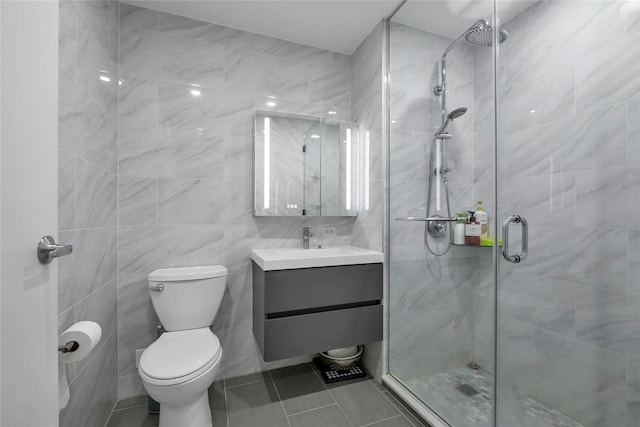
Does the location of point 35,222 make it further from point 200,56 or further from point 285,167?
point 200,56

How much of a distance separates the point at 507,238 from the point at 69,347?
5.74ft

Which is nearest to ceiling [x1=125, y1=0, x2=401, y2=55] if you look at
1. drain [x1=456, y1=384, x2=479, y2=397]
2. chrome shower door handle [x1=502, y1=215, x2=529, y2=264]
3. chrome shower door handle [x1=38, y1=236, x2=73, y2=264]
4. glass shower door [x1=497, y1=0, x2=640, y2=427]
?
glass shower door [x1=497, y1=0, x2=640, y2=427]

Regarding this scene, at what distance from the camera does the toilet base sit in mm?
1361

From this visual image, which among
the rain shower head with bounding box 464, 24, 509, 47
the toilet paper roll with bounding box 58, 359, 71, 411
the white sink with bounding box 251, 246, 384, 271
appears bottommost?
the toilet paper roll with bounding box 58, 359, 71, 411

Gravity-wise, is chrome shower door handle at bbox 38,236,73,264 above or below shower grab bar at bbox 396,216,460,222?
below

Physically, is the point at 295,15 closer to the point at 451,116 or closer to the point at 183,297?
the point at 451,116

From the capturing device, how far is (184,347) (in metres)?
1.48

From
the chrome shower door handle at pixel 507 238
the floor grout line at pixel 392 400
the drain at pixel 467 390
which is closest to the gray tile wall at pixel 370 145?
the floor grout line at pixel 392 400

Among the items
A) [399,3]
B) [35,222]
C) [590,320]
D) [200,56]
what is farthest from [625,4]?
[200,56]

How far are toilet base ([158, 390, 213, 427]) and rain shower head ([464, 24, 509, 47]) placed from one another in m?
2.27

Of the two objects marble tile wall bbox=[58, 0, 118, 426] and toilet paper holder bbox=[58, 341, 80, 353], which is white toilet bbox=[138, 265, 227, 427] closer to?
marble tile wall bbox=[58, 0, 118, 426]

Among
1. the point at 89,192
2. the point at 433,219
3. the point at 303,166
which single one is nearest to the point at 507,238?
the point at 433,219

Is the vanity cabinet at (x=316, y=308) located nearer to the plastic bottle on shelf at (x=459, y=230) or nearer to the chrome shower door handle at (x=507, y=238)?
the plastic bottle on shelf at (x=459, y=230)

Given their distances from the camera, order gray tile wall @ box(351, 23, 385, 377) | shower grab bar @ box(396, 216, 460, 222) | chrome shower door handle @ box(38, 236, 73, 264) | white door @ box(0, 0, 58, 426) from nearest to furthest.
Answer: white door @ box(0, 0, 58, 426) → chrome shower door handle @ box(38, 236, 73, 264) → shower grab bar @ box(396, 216, 460, 222) → gray tile wall @ box(351, 23, 385, 377)
